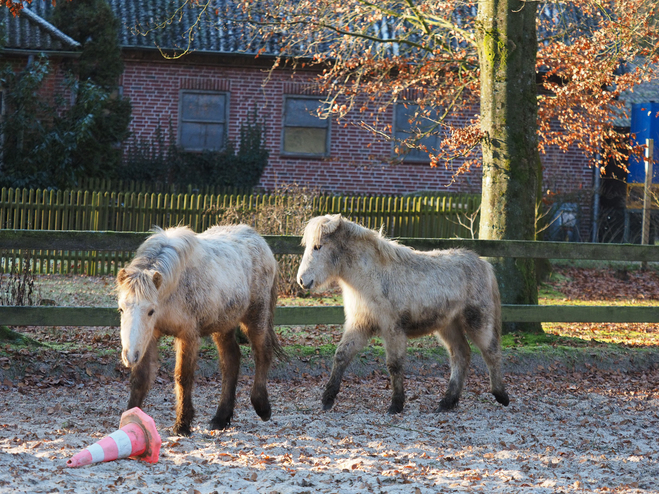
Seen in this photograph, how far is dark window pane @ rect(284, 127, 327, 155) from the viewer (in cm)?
2064

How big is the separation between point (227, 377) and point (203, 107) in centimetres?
1520

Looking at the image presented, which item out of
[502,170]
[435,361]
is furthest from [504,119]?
[435,361]

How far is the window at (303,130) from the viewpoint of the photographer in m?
20.5

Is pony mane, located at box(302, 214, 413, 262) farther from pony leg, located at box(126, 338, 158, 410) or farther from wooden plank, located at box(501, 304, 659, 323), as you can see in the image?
wooden plank, located at box(501, 304, 659, 323)

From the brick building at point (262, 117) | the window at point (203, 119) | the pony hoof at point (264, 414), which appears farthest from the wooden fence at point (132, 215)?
the pony hoof at point (264, 414)

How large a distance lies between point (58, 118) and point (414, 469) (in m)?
15.4

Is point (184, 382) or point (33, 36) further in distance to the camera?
point (33, 36)

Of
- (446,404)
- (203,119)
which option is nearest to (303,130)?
(203,119)

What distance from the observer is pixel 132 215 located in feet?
50.4

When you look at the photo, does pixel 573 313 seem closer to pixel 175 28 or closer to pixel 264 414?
pixel 264 414

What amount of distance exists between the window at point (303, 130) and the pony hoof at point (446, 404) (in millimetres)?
14244

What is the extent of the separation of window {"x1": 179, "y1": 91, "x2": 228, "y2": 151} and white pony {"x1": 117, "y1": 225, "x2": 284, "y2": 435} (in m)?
14.0

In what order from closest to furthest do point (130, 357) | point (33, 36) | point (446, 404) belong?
point (130, 357) < point (446, 404) < point (33, 36)

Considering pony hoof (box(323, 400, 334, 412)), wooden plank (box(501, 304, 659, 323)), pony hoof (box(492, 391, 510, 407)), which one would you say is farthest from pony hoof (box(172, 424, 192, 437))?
wooden plank (box(501, 304, 659, 323))
